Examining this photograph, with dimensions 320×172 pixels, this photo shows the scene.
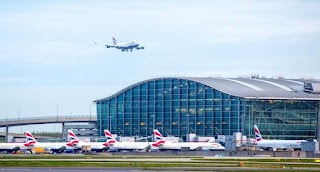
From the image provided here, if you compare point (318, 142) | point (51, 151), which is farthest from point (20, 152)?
point (318, 142)

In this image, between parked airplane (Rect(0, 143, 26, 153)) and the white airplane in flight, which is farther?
parked airplane (Rect(0, 143, 26, 153))

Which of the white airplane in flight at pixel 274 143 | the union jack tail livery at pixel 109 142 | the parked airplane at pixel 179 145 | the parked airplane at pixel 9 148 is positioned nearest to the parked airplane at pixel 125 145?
the union jack tail livery at pixel 109 142

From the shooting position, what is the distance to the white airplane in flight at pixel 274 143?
191m

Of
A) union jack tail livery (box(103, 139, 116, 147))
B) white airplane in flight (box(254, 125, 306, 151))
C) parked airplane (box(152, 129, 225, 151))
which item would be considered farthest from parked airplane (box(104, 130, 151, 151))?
white airplane in flight (box(254, 125, 306, 151))

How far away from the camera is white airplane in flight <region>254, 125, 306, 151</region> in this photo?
626 feet

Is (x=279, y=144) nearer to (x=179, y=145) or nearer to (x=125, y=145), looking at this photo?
(x=179, y=145)

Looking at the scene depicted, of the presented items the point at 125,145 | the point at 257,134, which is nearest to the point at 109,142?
the point at 125,145

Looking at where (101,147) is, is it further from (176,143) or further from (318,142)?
(318,142)

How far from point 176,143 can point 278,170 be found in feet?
305

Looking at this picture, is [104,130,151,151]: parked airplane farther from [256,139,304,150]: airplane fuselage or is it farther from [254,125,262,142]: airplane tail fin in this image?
[256,139,304,150]: airplane fuselage

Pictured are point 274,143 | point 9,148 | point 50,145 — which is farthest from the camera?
point 50,145

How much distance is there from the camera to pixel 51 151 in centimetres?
19262

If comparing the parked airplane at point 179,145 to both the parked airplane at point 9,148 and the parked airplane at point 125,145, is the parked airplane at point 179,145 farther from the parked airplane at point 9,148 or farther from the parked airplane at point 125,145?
the parked airplane at point 9,148

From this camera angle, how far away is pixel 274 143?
19362cm
